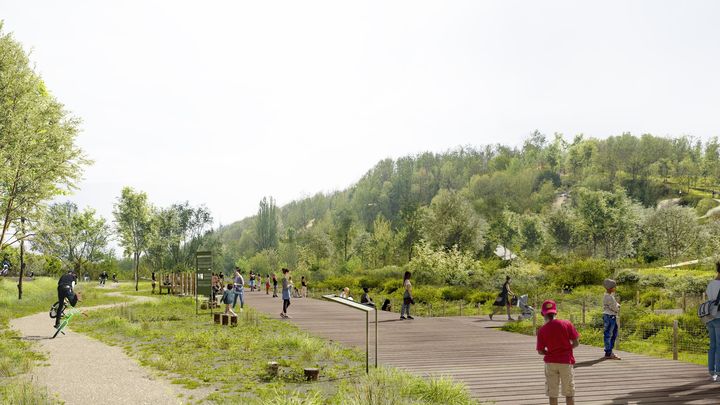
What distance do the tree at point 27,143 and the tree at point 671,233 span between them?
5797 centimetres

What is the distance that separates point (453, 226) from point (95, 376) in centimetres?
4743

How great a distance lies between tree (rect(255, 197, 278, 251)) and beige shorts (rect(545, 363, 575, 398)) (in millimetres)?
100717

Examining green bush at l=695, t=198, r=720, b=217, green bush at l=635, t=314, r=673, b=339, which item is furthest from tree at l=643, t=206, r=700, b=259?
green bush at l=635, t=314, r=673, b=339

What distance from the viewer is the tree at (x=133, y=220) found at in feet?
192

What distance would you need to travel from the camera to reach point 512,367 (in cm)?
1172

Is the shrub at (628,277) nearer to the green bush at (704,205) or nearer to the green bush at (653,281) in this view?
the green bush at (653,281)

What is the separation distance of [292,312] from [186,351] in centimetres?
1165

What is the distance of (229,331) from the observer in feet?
61.0

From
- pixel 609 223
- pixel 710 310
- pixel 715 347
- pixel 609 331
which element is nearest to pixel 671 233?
pixel 609 223

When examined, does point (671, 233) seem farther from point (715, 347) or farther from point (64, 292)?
point (64, 292)

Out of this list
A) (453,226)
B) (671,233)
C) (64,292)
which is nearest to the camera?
(64,292)

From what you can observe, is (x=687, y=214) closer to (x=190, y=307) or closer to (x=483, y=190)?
(x=190, y=307)

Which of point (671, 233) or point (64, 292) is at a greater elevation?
point (671, 233)

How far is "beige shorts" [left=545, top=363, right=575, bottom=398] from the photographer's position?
7461 mm
